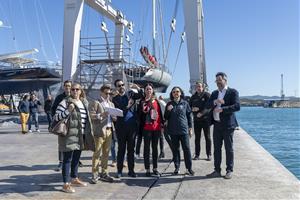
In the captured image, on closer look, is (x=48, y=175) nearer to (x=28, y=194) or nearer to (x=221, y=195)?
(x=28, y=194)

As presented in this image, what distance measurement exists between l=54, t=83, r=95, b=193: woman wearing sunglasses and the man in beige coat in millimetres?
401

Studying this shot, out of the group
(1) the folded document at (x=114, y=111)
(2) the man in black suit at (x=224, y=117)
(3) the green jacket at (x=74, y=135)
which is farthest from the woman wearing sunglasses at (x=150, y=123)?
(3) the green jacket at (x=74, y=135)

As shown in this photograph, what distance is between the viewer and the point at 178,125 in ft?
23.6

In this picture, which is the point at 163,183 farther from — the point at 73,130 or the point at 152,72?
the point at 152,72

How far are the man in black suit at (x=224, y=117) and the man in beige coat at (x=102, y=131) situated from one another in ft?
6.09

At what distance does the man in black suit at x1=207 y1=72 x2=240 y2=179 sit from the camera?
6.92 metres

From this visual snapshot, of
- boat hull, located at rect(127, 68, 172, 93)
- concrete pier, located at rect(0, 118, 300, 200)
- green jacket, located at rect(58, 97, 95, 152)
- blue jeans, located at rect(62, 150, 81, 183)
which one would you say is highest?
boat hull, located at rect(127, 68, 172, 93)

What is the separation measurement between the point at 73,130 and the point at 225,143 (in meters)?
2.74

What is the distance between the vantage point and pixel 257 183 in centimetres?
638

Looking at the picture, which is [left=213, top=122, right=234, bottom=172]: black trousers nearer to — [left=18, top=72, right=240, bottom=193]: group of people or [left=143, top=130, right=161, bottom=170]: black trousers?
[left=18, top=72, right=240, bottom=193]: group of people

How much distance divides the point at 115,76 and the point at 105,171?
10.5m

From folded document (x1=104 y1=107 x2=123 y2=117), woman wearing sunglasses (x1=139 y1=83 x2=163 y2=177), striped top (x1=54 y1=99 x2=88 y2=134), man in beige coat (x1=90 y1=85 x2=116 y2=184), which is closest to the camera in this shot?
striped top (x1=54 y1=99 x2=88 y2=134)

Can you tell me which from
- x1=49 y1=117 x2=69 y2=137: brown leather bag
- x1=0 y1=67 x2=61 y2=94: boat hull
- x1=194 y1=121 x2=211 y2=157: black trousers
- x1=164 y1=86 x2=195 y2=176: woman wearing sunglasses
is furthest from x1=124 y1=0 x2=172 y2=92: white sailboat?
x1=49 y1=117 x2=69 y2=137: brown leather bag

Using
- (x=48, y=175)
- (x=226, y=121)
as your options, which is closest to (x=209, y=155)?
(x=226, y=121)
